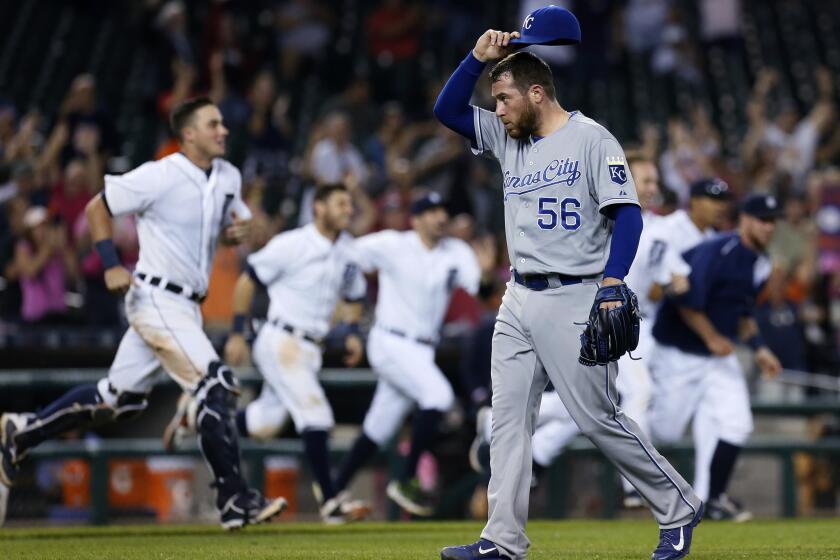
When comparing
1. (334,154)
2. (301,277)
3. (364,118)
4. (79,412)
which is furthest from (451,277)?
(364,118)

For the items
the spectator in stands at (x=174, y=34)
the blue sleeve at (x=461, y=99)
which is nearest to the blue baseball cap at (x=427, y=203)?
the blue sleeve at (x=461, y=99)

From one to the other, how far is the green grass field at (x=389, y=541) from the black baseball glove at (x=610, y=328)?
45.1 inches

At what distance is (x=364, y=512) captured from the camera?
352 inches

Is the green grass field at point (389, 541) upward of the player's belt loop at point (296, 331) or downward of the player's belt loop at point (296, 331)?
downward

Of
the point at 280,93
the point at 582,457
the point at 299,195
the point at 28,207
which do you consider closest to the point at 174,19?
the point at 280,93

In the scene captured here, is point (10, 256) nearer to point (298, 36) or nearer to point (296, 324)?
point (296, 324)

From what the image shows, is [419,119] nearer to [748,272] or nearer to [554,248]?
[748,272]

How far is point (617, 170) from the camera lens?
5375 millimetres

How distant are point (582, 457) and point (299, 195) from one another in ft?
13.4

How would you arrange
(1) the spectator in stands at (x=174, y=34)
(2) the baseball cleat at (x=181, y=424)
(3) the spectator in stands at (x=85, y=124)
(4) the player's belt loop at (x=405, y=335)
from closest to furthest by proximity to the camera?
1. (2) the baseball cleat at (x=181, y=424)
2. (4) the player's belt loop at (x=405, y=335)
3. (3) the spectator in stands at (x=85, y=124)
4. (1) the spectator in stands at (x=174, y=34)

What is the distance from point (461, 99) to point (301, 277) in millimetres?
3845

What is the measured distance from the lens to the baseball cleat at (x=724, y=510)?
921 centimetres

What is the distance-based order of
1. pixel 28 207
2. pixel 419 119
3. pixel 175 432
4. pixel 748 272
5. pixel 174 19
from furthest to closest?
pixel 419 119 → pixel 174 19 → pixel 28 207 → pixel 748 272 → pixel 175 432

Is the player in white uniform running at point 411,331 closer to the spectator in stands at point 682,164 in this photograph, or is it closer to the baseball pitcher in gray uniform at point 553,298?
the baseball pitcher in gray uniform at point 553,298
